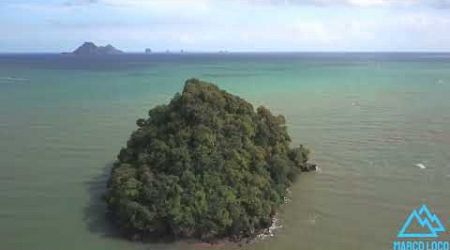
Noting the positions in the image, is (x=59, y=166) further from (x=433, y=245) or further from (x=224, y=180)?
(x=433, y=245)

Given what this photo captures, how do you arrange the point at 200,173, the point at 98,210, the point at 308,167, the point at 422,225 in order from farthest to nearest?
the point at 308,167 < the point at 98,210 < the point at 422,225 < the point at 200,173

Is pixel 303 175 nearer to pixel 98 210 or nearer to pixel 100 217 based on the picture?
pixel 98 210

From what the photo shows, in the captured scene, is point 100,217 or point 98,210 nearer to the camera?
point 100,217

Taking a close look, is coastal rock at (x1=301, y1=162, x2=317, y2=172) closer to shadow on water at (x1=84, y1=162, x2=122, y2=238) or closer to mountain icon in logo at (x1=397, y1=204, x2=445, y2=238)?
mountain icon in logo at (x1=397, y1=204, x2=445, y2=238)

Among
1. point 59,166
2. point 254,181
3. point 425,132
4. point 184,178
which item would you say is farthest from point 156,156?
point 425,132
